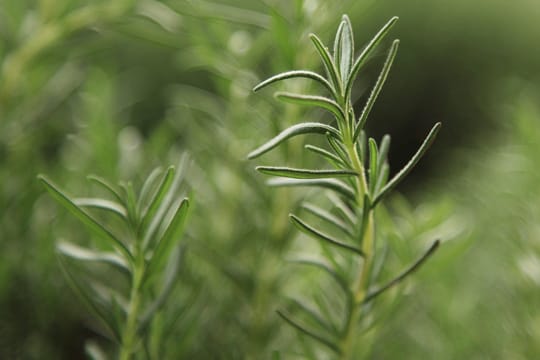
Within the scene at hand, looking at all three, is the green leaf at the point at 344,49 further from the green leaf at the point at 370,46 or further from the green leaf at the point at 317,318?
the green leaf at the point at 317,318

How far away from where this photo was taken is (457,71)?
8.50 feet

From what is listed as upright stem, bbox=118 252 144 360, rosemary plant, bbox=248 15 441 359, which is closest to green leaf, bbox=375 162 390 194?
rosemary plant, bbox=248 15 441 359

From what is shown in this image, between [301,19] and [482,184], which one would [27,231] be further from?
[482,184]

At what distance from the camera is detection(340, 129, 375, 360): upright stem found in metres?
0.22

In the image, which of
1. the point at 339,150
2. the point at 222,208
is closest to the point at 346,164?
the point at 339,150

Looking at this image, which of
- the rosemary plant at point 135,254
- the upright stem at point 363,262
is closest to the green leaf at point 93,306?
the rosemary plant at point 135,254

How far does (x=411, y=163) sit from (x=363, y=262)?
0.07 meters

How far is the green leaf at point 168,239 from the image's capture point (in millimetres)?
234

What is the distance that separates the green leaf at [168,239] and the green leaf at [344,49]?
0.08 metres

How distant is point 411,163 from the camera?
0.67 ft

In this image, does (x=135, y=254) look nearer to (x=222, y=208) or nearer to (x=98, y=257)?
(x=98, y=257)

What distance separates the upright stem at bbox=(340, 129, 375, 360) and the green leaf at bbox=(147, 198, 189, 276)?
0.07 m

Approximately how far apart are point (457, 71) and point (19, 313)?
245 centimetres

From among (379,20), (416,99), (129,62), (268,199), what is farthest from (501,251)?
(416,99)
